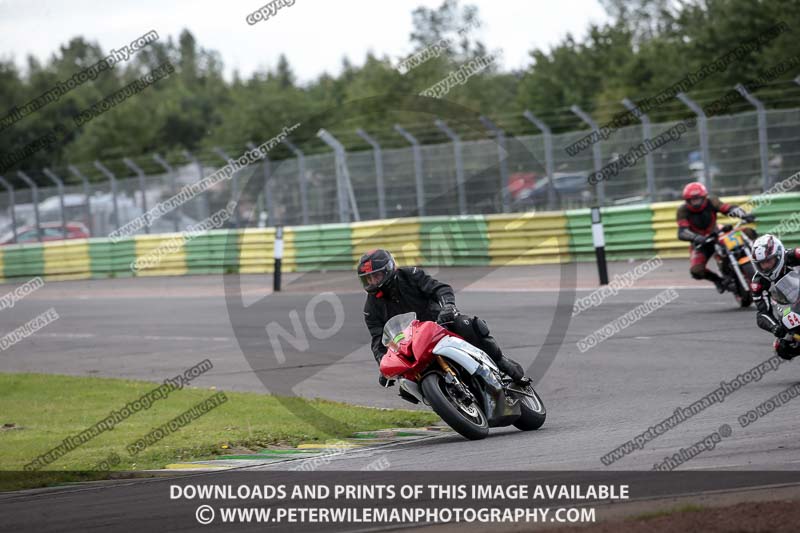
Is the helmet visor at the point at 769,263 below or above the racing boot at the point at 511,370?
above

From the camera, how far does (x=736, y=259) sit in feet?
51.8

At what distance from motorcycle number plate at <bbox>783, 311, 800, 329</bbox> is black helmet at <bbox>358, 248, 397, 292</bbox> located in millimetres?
3654

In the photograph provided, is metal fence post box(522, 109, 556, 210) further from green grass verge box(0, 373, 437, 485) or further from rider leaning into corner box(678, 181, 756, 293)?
green grass verge box(0, 373, 437, 485)

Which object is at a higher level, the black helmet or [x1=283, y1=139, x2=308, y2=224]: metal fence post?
[x1=283, y1=139, x2=308, y2=224]: metal fence post

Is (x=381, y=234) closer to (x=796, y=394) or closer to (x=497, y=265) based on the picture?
(x=497, y=265)

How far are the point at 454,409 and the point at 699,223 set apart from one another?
904cm

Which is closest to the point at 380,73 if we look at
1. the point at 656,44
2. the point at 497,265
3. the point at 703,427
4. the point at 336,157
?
the point at 656,44

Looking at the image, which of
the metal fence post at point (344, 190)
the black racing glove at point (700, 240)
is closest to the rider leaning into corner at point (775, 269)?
the black racing glove at point (700, 240)

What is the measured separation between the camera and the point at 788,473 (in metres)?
6.64

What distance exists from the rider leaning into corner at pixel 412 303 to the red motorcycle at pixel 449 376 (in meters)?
0.11

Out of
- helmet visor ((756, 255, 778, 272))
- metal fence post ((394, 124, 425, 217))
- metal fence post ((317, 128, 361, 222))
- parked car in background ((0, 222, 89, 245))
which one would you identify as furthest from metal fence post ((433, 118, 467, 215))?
helmet visor ((756, 255, 778, 272))

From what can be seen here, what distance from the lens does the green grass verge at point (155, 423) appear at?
387 inches

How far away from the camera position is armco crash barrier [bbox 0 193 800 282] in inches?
951

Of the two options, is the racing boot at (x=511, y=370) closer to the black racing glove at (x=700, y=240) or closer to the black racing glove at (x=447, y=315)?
the black racing glove at (x=447, y=315)
